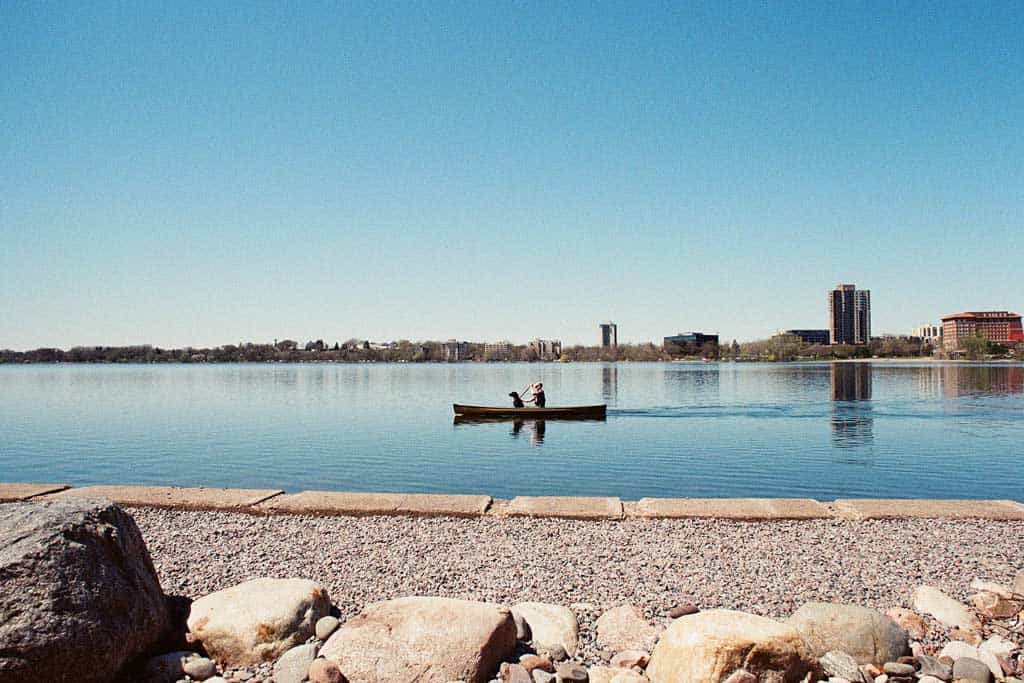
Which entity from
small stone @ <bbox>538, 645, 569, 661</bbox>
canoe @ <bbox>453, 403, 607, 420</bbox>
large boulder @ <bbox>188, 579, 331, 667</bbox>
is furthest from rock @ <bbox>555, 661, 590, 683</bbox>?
canoe @ <bbox>453, 403, 607, 420</bbox>

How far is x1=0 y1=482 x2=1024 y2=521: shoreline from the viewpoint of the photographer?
10055 mm

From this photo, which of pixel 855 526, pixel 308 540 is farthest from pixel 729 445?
pixel 308 540

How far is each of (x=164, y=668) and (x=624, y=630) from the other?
3.75 meters

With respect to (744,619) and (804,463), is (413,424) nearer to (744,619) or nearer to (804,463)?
(804,463)

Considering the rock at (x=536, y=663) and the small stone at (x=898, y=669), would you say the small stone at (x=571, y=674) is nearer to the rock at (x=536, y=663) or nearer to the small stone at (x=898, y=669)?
the rock at (x=536, y=663)

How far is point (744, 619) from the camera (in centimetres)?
571

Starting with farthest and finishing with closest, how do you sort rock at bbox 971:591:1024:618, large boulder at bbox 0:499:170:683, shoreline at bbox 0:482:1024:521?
shoreline at bbox 0:482:1024:521, rock at bbox 971:591:1024:618, large boulder at bbox 0:499:170:683

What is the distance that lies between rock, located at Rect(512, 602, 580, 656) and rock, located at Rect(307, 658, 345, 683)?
5.32ft

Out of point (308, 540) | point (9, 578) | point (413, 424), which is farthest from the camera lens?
point (413, 424)

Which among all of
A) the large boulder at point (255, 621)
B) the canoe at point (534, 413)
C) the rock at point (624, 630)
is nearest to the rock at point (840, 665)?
the rock at point (624, 630)

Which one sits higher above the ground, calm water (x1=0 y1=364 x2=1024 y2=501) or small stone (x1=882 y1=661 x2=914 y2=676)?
small stone (x1=882 y1=661 x2=914 y2=676)

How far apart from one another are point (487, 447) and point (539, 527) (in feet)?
66.0

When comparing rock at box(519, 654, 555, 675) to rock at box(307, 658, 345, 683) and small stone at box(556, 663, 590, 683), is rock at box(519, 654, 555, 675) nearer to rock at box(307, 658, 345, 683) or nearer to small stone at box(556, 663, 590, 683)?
small stone at box(556, 663, 590, 683)

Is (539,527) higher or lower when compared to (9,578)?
lower
